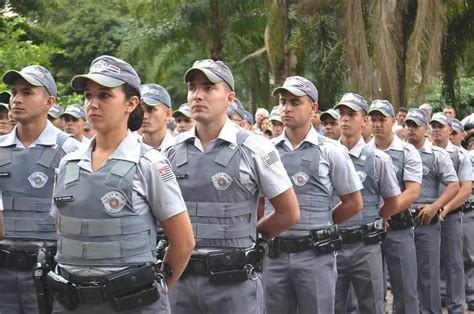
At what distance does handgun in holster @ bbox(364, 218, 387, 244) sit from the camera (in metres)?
8.13

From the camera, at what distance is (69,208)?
15.0ft

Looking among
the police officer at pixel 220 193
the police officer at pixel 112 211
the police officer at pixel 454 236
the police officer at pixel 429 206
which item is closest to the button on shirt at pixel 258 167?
the police officer at pixel 220 193

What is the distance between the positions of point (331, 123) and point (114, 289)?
525 cm

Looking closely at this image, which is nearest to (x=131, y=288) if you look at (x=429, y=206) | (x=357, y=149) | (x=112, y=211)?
(x=112, y=211)

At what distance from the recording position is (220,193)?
5.60 meters

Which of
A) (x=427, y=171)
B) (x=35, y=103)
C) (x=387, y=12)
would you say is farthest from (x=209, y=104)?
(x=387, y=12)

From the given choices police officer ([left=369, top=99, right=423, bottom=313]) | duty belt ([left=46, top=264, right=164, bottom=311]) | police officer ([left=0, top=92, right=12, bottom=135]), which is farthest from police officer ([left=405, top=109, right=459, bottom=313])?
duty belt ([left=46, top=264, right=164, bottom=311])

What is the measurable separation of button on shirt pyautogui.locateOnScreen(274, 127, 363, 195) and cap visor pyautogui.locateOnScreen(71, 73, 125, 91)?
270 cm

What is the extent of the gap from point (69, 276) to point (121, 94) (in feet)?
3.12

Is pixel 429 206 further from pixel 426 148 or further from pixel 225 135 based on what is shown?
pixel 225 135

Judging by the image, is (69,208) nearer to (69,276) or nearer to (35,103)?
(69,276)

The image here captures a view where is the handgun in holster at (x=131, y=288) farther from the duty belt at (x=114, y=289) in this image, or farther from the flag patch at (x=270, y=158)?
the flag patch at (x=270, y=158)

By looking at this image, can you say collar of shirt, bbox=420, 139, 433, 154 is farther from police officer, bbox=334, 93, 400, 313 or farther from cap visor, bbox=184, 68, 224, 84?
cap visor, bbox=184, 68, 224, 84

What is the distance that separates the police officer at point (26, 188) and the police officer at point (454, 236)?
560 centimetres
